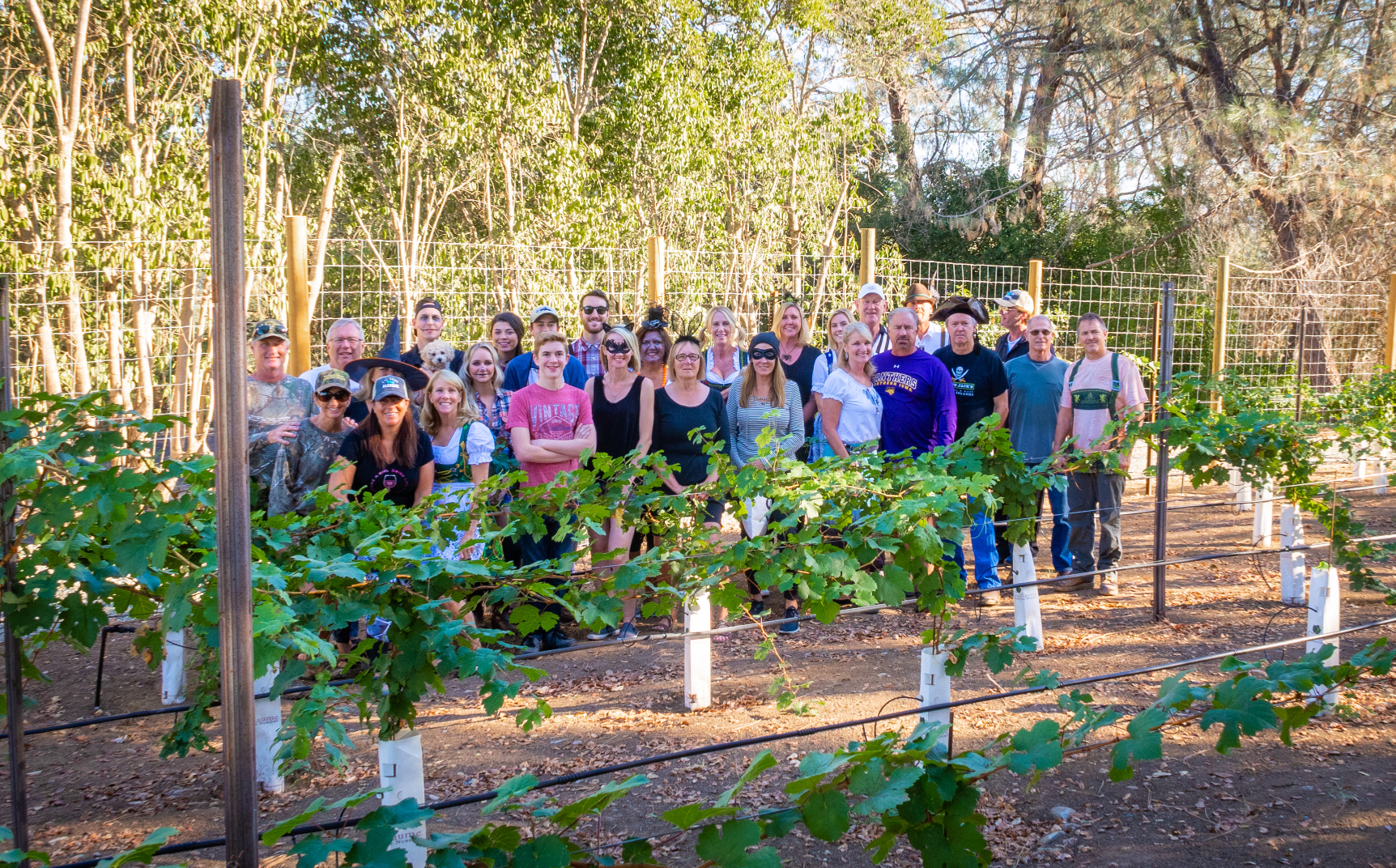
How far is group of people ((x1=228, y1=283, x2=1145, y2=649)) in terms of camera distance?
15.6 ft

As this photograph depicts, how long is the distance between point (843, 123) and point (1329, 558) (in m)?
12.7

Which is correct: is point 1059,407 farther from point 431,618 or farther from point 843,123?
point 843,123

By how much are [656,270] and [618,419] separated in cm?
252

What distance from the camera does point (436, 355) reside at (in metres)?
5.80

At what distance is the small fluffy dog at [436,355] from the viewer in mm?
5801

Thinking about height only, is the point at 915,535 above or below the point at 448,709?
above

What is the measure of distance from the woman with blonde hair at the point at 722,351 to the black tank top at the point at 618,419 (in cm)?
80

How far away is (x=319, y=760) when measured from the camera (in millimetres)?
4109

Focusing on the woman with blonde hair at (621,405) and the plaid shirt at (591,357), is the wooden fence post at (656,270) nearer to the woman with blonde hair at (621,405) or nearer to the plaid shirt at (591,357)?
the plaid shirt at (591,357)

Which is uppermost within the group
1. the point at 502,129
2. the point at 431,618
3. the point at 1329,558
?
the point at 502,129

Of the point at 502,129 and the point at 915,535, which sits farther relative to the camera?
the point at 502,129

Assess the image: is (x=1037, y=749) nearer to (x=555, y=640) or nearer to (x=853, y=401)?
(x=555, y=640)

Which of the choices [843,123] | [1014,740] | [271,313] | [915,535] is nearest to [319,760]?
[915,535]

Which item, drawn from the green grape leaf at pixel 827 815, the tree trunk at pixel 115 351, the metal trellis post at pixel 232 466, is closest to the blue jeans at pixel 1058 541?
the green grape leaf at pixel 827 815
